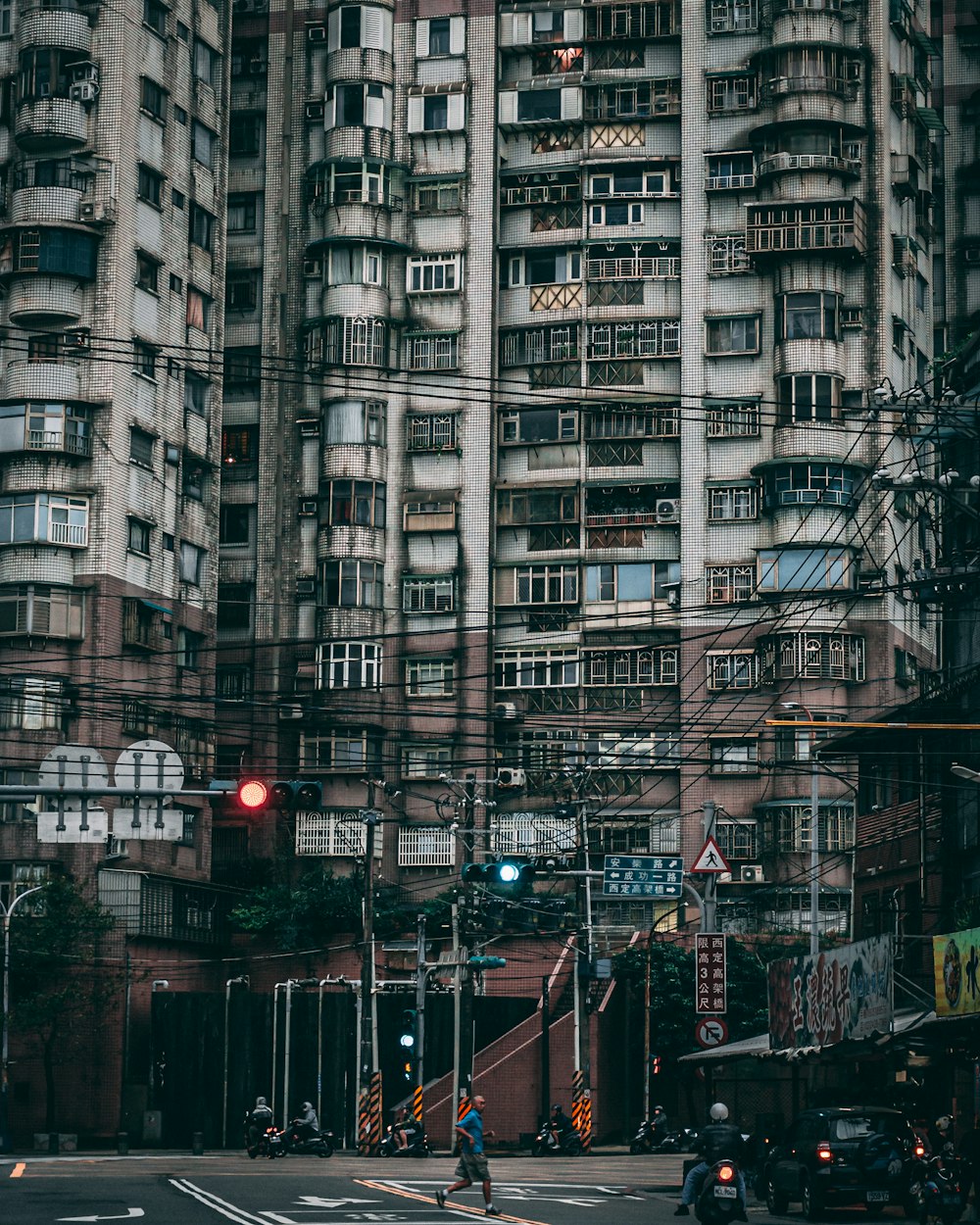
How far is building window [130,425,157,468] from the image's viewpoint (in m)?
75.7

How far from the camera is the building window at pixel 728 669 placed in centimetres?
7775

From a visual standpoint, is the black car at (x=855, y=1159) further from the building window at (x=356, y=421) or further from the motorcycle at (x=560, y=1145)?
the building window at (x=356, y=421)

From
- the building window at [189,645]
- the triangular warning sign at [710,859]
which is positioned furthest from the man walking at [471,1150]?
the building window at [189,645]

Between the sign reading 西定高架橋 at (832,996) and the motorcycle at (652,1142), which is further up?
the sign reading 西定高架橋 at (832,996)

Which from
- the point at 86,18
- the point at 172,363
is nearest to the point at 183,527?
the point at 172,363

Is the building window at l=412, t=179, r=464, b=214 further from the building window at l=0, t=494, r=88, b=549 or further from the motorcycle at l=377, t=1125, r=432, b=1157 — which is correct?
the motorcycle at l=377, t=1125, r=432, b=1157

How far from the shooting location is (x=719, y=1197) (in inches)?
1093

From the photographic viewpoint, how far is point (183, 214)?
263 feet

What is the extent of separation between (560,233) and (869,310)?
12.4 meters

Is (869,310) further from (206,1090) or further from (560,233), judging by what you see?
Result: (206,1090)

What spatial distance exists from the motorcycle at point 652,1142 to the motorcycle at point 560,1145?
1.68 meters

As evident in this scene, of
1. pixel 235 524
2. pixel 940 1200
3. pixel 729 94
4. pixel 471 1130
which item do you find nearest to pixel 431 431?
pixel 235 524

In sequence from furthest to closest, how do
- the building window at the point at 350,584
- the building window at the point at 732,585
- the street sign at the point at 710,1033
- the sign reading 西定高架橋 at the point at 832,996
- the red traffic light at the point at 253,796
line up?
the building window at the point at 350,584
the building window at the point at 732,585
the sign reading 西定高架橋 at the point at 832,996
the street sign at the point at 710,1033
the red traffic light at the point at 253,796

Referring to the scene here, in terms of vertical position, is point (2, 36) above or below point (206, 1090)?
above
